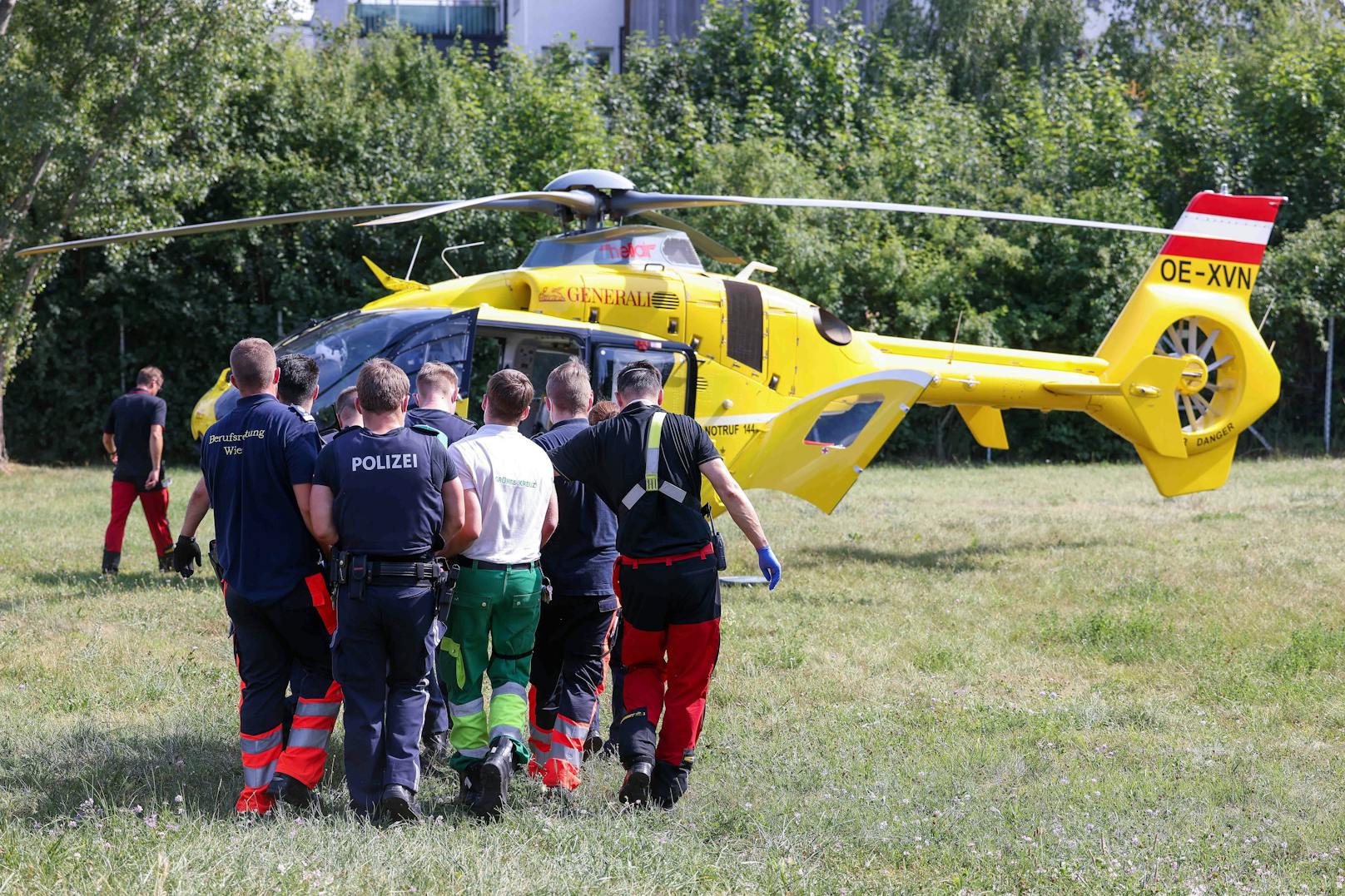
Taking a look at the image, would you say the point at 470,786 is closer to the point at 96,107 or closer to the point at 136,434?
the point at 136,434

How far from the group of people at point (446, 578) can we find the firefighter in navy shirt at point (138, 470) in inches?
214

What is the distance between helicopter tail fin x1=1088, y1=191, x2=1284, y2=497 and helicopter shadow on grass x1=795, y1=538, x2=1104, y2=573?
4.06ft

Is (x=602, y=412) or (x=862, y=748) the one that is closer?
(x=862, y=748)

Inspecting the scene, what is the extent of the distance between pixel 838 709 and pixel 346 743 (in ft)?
9.32

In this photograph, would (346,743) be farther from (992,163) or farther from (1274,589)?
(992,163)

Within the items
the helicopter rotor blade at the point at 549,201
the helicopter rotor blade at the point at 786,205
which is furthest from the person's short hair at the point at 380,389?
the helicopter rotor blade at the point at 549,201

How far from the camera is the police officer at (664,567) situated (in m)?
4.96

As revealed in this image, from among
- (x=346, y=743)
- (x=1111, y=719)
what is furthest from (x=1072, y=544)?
(x=346, y=743)

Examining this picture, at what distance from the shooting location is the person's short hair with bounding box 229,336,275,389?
492 cm

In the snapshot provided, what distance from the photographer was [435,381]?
5.23 meters

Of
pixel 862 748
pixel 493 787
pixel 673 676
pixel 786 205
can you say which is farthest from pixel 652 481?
pixel 786 205

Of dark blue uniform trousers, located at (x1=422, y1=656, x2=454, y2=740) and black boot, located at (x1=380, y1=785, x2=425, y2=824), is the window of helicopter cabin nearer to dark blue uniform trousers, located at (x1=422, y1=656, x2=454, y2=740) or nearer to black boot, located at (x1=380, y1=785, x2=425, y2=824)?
dark blue uniform trousers, located at (x1=422, y1=656, x2=454, y2=740)

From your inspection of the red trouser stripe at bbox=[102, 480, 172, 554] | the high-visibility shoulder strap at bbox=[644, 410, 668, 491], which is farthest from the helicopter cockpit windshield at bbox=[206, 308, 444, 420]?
the high-visibility shoulder strap at bbox=[644, 410, 668, 491]

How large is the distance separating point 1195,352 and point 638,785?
9484 millimetres
